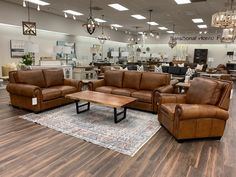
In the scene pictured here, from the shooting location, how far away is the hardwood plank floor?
2.38 m

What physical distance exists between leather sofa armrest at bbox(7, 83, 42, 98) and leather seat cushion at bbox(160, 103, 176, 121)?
9.09ft

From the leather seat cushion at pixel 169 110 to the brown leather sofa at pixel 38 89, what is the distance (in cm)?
263

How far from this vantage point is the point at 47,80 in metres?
5.27

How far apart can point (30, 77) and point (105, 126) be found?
8.24 ft

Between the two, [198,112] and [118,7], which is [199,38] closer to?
[118,7]

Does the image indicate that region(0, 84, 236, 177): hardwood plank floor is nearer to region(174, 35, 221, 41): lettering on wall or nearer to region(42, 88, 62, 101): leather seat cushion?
region(42, 88, 62, 101): leather seat cushion

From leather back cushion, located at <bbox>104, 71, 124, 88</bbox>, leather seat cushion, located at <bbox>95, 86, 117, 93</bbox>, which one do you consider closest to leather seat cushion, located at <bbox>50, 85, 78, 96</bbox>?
leather seat cushion, located at <bbox>95, 86, 117, 93</bbox>

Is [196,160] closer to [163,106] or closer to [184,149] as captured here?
[184,149]

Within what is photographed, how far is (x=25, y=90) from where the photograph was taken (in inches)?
173

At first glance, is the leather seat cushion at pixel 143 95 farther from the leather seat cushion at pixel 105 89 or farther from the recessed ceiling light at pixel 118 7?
the recessed ceiling light at pixel 118 7

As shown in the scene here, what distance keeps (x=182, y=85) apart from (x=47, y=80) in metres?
3.71

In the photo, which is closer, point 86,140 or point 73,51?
point 86,140

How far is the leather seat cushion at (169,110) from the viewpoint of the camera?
335 cm

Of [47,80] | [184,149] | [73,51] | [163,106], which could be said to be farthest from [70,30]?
[184,149]
